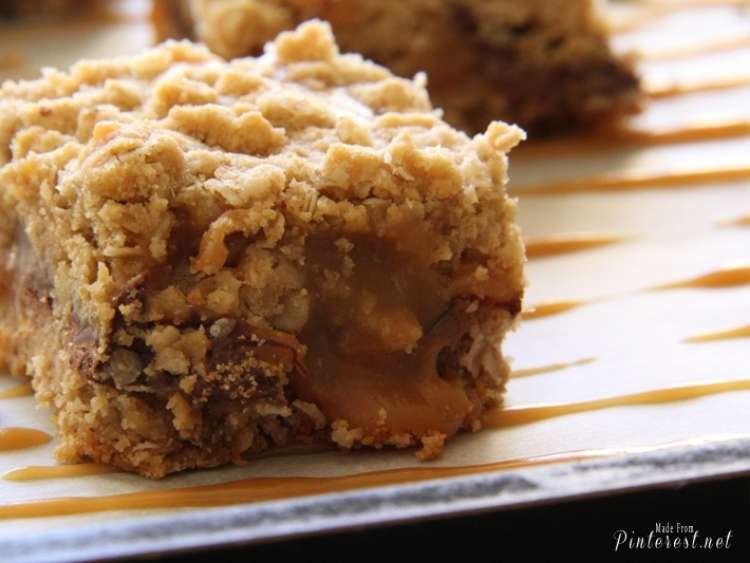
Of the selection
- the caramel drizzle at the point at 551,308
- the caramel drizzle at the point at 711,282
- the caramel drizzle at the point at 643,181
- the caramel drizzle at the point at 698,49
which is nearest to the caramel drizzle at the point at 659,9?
the caramel drizzle at the point at 698,49

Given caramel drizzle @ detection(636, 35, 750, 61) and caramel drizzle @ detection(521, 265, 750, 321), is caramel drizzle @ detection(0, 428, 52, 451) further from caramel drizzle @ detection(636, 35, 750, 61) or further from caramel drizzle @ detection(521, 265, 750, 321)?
caramel drizzle @ detection(636, 35, 750, 61)

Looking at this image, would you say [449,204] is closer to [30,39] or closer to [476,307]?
[476,307]

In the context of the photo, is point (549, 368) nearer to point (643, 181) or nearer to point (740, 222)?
point (740, 222)

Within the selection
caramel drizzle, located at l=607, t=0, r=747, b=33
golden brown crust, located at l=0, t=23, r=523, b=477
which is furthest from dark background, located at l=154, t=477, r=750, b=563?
caramel drizzle, located at l=607, t=0, r=747, b=33

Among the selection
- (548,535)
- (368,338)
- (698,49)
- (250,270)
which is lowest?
(548,535)

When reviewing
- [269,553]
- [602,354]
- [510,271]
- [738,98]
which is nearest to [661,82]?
[738,98]

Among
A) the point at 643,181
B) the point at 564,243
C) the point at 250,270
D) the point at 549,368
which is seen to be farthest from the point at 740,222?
the point at 250,270
